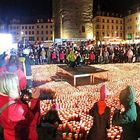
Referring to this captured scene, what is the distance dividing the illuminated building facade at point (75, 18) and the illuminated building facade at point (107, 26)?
146 feet

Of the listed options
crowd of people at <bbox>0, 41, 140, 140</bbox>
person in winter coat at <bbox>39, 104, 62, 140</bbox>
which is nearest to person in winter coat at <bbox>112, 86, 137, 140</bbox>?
crowd of people at <bbox>0, 41, 140, 140</bbox>

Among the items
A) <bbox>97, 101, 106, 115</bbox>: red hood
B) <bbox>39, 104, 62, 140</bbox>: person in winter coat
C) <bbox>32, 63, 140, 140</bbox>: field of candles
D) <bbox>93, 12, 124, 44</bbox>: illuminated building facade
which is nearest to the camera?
<bbox>97, 101, 106, 115</bbox>: red hood

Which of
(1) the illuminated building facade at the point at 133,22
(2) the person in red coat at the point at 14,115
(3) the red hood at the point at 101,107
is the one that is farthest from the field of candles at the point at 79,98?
(1) the illuminated building facade at the point at 133,22

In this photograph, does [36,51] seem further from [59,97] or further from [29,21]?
[29,21]

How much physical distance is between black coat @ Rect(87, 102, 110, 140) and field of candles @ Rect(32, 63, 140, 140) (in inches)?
74.5

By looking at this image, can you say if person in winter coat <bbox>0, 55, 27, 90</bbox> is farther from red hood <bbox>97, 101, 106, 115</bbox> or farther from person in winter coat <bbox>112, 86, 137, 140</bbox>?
person in winter coat <bbox>112, 86, 137, 140</bbox>

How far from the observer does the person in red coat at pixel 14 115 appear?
5000mm

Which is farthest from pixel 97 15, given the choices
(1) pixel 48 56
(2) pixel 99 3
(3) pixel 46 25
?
(1) pixel 48 56

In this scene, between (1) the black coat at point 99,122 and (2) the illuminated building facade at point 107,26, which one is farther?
(2) the illuminated building facade at point 107,26

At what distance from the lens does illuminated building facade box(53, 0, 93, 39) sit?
65500mm

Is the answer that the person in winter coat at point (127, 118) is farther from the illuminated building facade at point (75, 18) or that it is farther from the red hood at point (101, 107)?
the illuminated building facade at point (75, 18)

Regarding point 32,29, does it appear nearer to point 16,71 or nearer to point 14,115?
point 16,71

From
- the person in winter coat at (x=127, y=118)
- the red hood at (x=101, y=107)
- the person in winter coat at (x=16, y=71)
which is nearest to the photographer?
the person in winter coat at (x=127, y=118)

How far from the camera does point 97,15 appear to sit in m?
109
